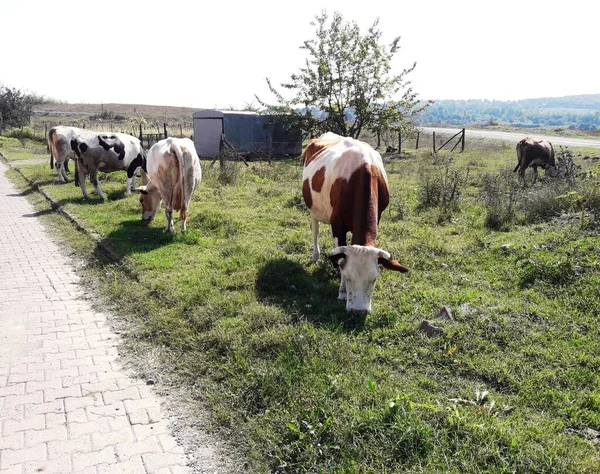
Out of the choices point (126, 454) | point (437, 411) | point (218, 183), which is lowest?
point (126, 454)

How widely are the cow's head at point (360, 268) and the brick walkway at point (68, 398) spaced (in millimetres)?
2278

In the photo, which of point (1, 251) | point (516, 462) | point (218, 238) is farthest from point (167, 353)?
point (1, 251)

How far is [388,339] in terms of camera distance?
4660 millimetres

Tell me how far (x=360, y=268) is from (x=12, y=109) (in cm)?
4690

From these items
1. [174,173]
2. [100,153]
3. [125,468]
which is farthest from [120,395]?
[100,153]

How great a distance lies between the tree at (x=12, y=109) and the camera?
136 ft

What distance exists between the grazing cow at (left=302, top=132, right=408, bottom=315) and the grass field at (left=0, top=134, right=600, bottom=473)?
1.42ft

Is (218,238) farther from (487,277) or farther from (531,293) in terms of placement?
(531,293)

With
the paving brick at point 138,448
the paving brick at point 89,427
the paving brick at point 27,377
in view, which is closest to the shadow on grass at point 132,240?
the paving brick at point 27,377

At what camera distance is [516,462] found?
9.75 ft

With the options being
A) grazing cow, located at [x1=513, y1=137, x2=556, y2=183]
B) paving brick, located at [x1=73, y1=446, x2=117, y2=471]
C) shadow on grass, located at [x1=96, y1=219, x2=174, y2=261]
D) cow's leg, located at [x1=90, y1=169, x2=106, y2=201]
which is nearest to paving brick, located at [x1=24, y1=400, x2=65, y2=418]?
paving brick, located at [x1=73, y1=446, x2=117, y2=471]

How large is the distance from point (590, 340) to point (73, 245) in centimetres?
814

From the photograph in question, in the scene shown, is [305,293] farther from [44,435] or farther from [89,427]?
[44,435]

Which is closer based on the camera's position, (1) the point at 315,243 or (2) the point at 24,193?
(1) the point at 315,243
